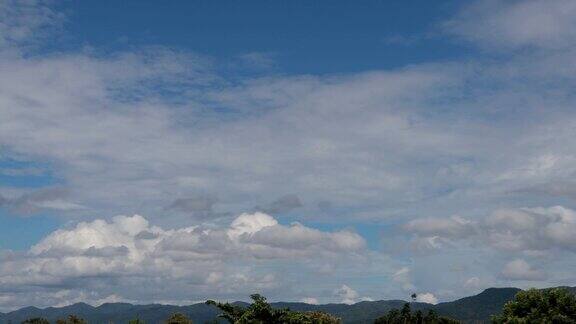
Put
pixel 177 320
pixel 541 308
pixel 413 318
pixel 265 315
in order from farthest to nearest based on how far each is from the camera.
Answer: pixel 177 320, pixel 413 318, pixel 541 308, pixel 265 315

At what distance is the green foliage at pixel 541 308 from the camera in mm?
74750

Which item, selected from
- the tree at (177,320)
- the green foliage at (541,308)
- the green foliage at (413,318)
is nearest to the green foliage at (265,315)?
the green foliage at (413,318)

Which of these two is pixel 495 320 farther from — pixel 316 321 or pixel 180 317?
pixel 180 317

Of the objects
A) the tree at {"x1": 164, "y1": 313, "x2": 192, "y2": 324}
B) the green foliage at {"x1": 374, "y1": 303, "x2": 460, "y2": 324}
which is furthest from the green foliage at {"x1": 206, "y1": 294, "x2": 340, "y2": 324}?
the tree at {"x1": 164, "y1": 313, "x2": 192, "y2": 324}

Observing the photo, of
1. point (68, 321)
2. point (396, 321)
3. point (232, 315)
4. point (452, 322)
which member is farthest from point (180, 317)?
point (232, 315)

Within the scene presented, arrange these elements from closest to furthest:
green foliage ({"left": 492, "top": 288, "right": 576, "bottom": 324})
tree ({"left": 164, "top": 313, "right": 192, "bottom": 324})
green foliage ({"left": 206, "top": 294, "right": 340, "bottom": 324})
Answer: green foliage ({"left": 206, "top": 294, "right": 340, "bottom": 324}), green foliage ({"left": 492, "top": 288, "right": 576, "bottom": 324}), tree ({"left": 164, "top": 313, "right": 192, "bottom": 324})

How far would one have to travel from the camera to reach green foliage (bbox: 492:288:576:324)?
74.8m

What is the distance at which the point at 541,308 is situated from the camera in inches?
3019

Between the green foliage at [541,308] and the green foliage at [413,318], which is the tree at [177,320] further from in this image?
the green foliage at [541,308]

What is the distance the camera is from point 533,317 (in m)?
75.9

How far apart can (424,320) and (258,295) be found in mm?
30965

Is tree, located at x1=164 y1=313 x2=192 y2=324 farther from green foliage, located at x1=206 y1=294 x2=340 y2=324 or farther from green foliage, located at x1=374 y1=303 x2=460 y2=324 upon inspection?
green foliage, located at x1=206 y1=294 x2=340 y2=324

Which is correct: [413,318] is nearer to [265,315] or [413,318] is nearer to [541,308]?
[541,308]

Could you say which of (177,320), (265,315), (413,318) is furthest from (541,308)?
(177,320)
